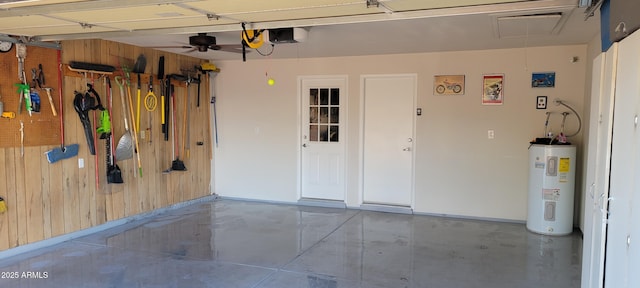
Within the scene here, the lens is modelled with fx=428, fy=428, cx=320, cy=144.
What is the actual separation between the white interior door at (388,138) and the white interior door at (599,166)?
332 cm

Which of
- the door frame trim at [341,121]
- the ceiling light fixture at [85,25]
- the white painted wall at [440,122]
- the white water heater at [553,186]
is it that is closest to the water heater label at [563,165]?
the white water heater at [553,186]

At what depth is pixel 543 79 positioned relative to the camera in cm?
529

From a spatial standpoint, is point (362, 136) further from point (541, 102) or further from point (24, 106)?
point (24, 106)

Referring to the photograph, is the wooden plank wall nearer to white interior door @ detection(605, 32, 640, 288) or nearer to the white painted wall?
the white painted wall

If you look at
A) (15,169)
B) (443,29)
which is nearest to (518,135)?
(443,29)

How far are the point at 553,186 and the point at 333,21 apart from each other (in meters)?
3.41

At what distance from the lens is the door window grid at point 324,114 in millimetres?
6395

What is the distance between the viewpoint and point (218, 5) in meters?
2.64

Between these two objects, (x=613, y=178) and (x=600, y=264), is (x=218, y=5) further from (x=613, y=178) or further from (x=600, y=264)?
(x=600, y=264)

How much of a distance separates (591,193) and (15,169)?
484cm

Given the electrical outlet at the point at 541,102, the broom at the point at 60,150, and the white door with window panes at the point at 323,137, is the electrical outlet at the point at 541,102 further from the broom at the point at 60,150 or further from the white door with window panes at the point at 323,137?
the broom at the point at 60,150

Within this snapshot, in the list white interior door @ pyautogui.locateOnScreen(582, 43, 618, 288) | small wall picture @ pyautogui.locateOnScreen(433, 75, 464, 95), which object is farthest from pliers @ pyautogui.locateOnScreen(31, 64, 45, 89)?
white interior door @ pyautogui.locateOnScreen(582, 43, 618, 288)

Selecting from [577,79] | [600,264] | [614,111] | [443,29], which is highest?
[443,29]

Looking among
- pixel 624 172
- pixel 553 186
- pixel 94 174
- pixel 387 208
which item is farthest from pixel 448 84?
pixel 94 174
